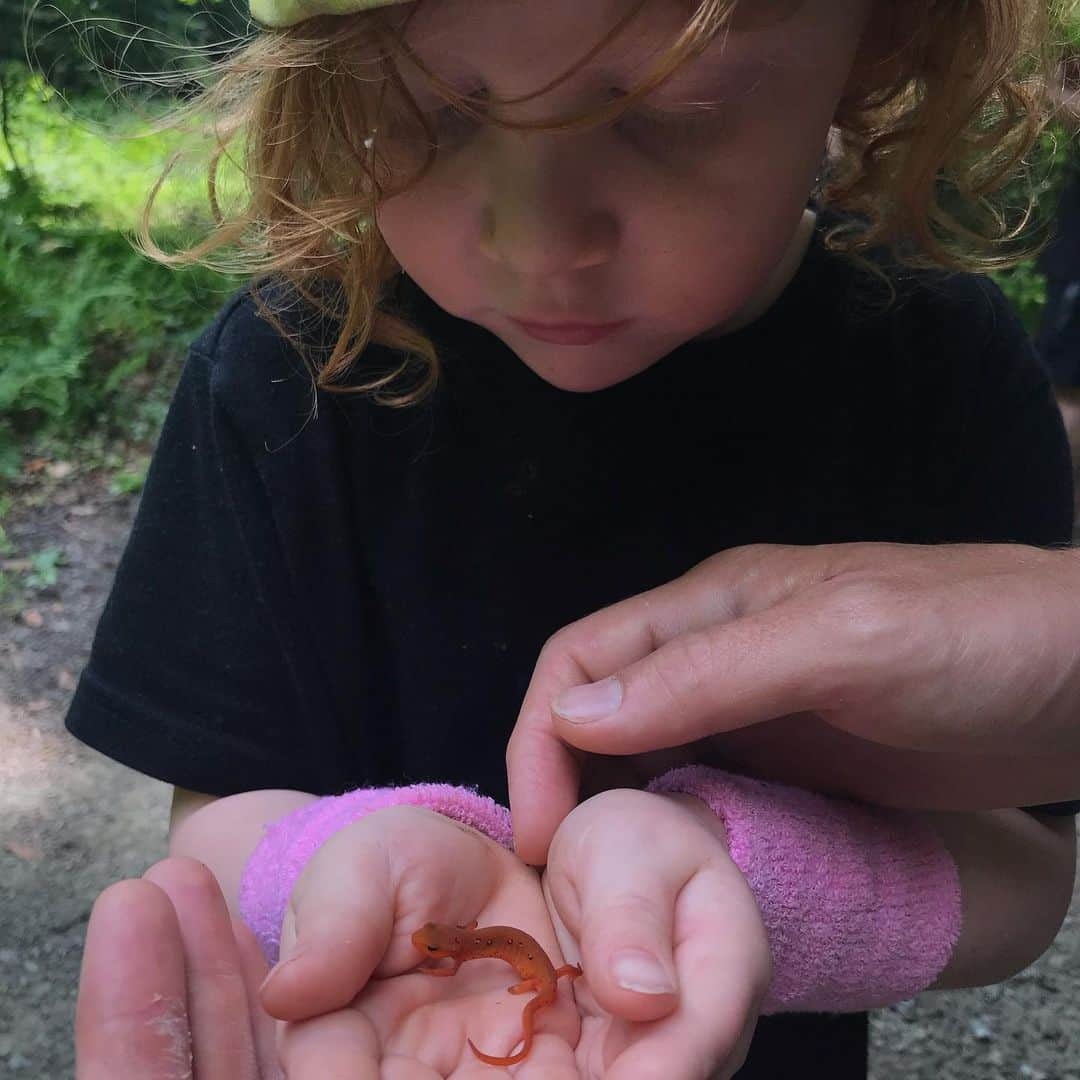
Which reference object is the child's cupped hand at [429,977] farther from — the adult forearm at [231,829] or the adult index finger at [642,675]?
the adult forearm at [231,829]

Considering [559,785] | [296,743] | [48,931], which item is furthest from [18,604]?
[559,785]

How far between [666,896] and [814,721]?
1.12 ft

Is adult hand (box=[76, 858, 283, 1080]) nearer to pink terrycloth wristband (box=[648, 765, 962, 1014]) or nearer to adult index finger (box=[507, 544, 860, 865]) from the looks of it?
adult index finger (box=[507, 544, 860, 865])

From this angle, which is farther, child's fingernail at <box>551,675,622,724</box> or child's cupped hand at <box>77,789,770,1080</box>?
child's fingernail at <box>551,675,622,724</box>

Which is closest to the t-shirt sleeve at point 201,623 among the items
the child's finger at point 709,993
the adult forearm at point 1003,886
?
the child's finger at point 709,993

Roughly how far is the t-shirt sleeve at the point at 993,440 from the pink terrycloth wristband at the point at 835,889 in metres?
0.26

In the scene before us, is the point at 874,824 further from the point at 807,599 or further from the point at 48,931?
the point at 48,931

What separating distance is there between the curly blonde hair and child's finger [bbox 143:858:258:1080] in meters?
0.49

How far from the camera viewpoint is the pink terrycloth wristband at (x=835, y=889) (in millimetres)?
981

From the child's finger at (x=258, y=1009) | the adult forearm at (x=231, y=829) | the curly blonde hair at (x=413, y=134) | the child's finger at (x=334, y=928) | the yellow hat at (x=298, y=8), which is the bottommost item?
the adult forearm at (x=231, y=829)

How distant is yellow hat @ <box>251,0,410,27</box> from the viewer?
0.80 metres

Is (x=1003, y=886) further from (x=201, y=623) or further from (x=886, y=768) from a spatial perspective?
(x=201, y=623)

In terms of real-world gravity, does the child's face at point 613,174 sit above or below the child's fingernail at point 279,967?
above

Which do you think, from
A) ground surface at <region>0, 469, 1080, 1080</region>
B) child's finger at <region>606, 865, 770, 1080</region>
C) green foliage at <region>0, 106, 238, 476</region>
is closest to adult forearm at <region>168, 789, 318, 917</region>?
child's finger at <region>606, 865, 770, 1080</region>
